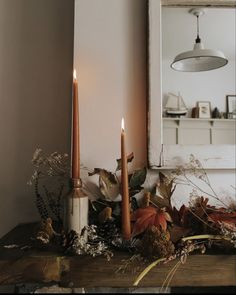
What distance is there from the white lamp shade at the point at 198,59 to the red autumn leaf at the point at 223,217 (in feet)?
1.45

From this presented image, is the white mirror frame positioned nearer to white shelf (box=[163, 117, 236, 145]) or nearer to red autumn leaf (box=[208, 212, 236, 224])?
white shelf (box=[163, 117, 236, 145])

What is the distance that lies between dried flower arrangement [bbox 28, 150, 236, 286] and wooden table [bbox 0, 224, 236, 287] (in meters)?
0.02

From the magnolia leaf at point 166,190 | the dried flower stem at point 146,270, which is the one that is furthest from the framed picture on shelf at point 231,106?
the dried flower stem at point 146,270

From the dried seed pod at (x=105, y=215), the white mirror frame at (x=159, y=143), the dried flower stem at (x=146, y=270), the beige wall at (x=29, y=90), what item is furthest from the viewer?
the beige wall at (x=29, y=90)

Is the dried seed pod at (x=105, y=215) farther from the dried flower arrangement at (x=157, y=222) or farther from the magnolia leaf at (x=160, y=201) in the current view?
the magnolia leaf at (x=160, y=201)

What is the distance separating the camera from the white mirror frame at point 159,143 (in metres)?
0.77

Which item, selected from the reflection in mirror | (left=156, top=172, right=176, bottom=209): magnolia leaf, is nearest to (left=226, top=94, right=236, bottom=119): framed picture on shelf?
the reflection in mirror

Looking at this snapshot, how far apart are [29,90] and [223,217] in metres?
0.74

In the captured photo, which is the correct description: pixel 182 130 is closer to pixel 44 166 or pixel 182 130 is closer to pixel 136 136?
pixel 136 136

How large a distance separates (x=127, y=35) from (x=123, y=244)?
1.95ft

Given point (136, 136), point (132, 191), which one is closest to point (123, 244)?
point (132, 191)

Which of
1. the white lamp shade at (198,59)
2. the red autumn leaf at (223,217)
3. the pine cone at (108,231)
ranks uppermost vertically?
the white lamp shade at (198,59)

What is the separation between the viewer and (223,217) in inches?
24.7

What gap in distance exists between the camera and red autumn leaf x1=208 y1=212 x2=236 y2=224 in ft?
2.02
